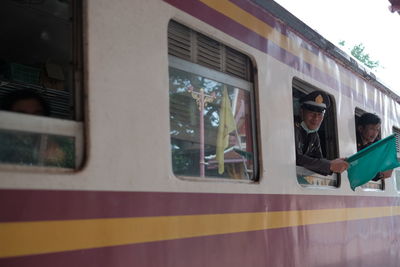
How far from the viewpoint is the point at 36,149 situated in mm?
1547

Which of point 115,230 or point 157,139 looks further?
point 157,139

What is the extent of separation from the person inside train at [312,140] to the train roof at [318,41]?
1.39ft

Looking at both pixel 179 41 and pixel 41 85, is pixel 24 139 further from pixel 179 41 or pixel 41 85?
pixel 179 41

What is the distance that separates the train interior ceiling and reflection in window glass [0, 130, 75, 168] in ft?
0.46

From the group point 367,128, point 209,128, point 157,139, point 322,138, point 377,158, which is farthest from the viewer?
point 367,128

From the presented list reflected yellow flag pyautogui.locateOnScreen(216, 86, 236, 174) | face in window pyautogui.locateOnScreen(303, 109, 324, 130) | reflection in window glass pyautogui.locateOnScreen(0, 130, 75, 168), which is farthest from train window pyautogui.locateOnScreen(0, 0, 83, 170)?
face in window pyautogui.locateOnScreen(303, 109, 324, 130)

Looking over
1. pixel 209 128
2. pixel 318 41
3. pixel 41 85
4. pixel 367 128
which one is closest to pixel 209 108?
pixel 209 128

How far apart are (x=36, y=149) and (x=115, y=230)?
1.33ft

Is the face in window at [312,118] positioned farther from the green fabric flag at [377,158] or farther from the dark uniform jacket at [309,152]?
the green fabric flag at [377,158]

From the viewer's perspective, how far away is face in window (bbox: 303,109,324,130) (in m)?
3.43

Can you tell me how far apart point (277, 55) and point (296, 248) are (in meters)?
1.21

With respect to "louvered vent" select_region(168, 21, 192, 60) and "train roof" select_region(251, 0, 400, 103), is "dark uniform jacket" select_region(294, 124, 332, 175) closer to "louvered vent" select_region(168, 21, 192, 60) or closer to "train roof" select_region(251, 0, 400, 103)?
"train roof" select_region(251, 0, 400, 103)

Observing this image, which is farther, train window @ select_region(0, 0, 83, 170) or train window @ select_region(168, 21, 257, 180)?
train window @ select_region(168, 21, 257, 180)

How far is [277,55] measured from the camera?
3.05 metres
